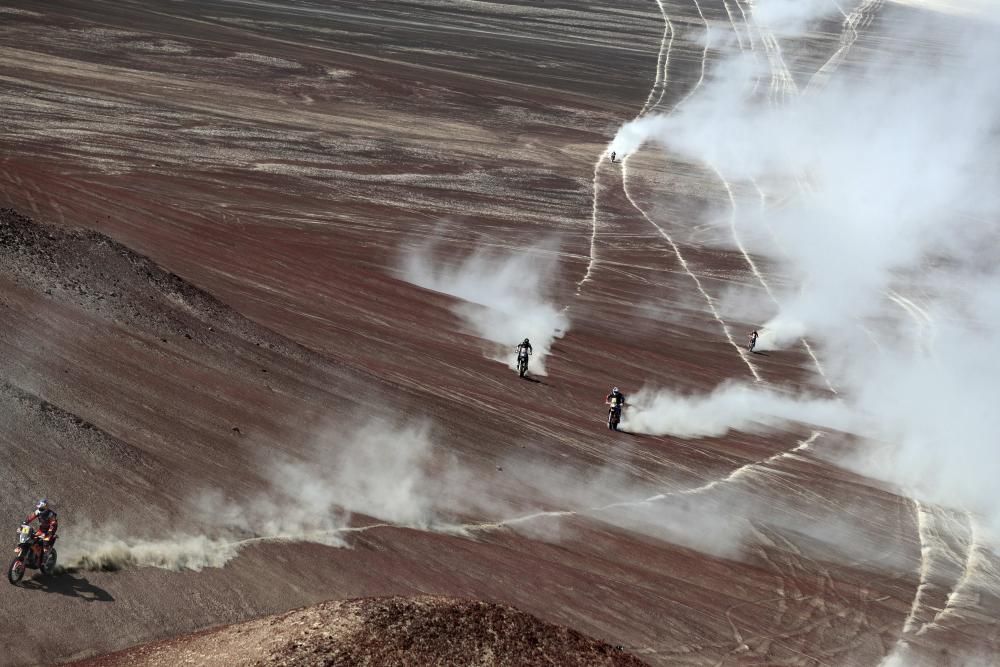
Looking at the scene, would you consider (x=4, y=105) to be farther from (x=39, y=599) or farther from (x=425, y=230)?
(x=39, y=599)

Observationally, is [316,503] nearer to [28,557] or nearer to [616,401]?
[28,557]

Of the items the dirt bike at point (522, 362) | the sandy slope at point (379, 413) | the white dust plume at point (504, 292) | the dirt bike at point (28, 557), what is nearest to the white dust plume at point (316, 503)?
the sandy slope at point (379, 413)

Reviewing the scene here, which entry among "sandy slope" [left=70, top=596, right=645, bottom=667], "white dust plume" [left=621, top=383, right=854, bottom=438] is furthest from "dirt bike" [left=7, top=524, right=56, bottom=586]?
"white dust plume" [left=621, top=383, right=854, bottom=438]

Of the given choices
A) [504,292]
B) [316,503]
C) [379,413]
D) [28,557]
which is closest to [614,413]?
[379,413]

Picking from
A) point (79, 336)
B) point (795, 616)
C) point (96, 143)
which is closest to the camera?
point (795, 616)

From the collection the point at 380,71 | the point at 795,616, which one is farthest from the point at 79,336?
Result: the point at 380,71

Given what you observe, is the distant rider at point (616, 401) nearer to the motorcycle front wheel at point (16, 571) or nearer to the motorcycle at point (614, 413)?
the motorcycle at point (614, 413)
